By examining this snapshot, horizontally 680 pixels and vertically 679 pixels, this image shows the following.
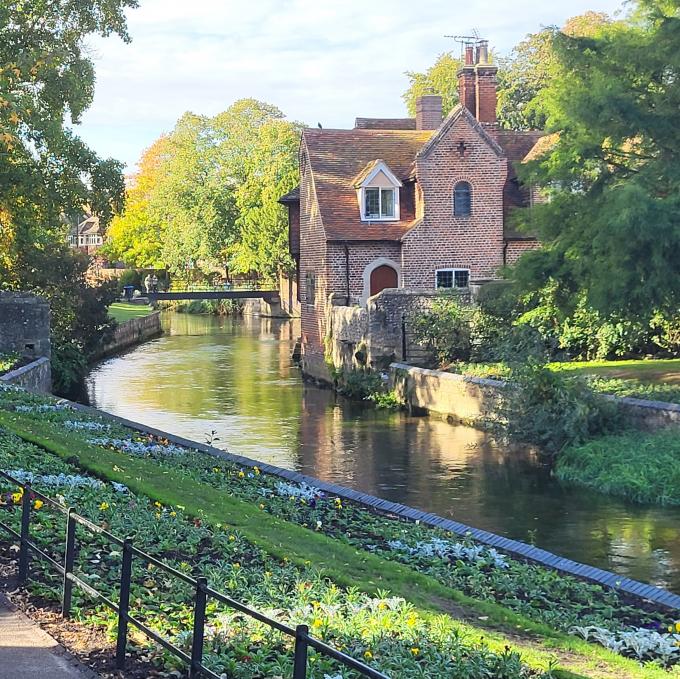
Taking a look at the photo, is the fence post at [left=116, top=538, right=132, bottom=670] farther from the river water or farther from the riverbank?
the river water

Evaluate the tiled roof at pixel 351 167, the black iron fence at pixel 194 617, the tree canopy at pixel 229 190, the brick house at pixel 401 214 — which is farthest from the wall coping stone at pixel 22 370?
the tree canopy at pixel 229 190

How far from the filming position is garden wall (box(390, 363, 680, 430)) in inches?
830

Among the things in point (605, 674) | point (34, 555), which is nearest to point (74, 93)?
point (34, 555)

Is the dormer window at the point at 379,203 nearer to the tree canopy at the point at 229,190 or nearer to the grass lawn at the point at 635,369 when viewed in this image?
the grass lawn at the point at 635,369

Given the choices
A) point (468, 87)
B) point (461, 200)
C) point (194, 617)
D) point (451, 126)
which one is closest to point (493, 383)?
point (461, 200)

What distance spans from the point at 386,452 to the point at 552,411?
3.89 meters

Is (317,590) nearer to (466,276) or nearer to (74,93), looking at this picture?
(74,93)

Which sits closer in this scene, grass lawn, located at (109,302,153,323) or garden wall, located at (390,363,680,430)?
garden wall, located at (390,363,680,430)

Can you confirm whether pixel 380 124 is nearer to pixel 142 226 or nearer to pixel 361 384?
pixel 361 384

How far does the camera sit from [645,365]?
27.6 m

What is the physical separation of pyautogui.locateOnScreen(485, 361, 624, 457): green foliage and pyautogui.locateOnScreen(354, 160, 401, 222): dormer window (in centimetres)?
1683

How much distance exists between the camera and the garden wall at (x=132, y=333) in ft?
163

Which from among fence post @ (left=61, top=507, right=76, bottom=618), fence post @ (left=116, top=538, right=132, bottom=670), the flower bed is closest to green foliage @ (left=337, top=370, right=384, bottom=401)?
the flower bed

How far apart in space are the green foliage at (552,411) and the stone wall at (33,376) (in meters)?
11.9
